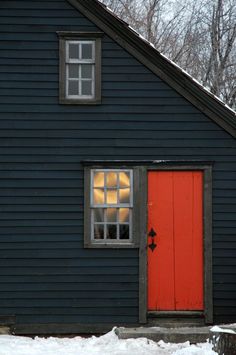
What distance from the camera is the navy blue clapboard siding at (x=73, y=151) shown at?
36.9ft

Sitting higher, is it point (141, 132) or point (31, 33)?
point (31, 33)

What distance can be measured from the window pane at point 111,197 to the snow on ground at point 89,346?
7.28 feet

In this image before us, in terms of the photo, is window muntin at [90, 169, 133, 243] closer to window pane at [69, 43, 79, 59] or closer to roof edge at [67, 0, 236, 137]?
roof edge at [67, 0, 236, 137]

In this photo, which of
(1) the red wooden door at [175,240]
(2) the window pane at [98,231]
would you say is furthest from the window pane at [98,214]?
(1) the red wooden door at [175,240]

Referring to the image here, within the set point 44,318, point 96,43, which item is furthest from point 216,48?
point 44,318

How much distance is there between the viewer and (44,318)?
11180 mm

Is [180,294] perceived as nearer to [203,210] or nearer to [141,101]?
[203,210]

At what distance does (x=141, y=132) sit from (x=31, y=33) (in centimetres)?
259

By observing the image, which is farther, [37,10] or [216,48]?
[216,48]

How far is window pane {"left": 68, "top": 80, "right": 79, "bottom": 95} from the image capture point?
1141 centimetres

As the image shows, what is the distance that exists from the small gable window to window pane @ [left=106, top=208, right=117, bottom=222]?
1903 mm

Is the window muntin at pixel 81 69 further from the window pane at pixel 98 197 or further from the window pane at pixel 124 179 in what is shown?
the window pane at pixel 98 197

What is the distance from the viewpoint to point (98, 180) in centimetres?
1134

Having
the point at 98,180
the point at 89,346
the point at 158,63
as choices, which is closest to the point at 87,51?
the point at 158,63
